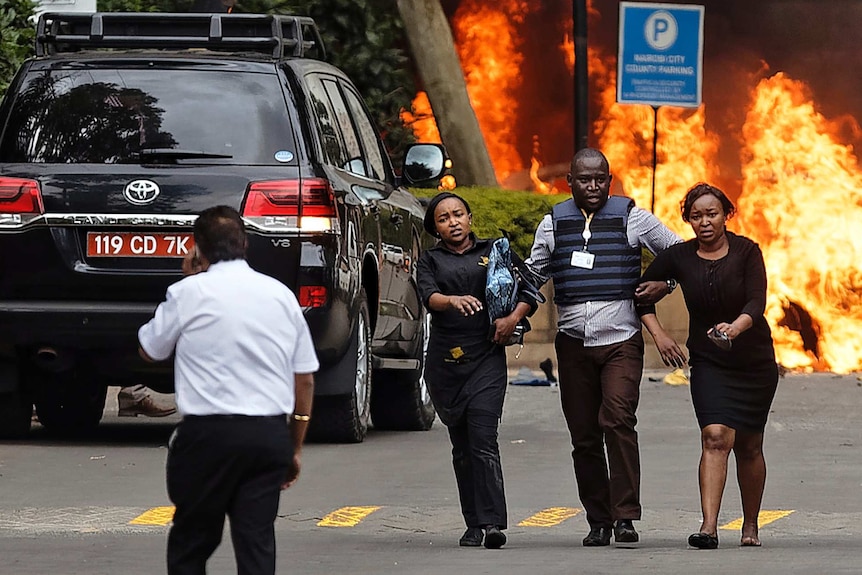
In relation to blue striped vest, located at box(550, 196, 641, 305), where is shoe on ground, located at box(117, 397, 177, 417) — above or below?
below

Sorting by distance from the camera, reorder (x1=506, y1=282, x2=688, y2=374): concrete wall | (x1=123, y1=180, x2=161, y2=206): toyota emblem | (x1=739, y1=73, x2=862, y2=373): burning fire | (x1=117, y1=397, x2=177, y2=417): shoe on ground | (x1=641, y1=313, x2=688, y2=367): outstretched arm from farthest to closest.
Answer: (x1=739, y1=73, x2=862, y2=373): burning fire → (x1=506, y1=282, x2=688, y2=374): concrete wall → (x1=117, y1=397, x2=177, y2=417): shoe on ground → (x1=123, y1=180, x2=161, y2=206): toyota emblem → (x1=641, y1=313, x2=688, y2=367): outstretched arm

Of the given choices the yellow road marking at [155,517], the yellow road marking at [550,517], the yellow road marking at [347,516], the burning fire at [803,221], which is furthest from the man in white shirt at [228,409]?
the burning fire at [803,221]

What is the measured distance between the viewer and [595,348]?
9.34m

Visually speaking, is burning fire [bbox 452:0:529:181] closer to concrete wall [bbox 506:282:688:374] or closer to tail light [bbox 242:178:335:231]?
concrete wall [bbox 506:282:688:374]

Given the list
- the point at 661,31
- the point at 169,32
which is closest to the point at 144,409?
the point at 169,32

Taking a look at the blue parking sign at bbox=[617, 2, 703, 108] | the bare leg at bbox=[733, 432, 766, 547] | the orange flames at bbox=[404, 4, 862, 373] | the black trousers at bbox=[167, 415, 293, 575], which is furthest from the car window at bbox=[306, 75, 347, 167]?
the orange flames at bbox=[404, 4, 862, 373]

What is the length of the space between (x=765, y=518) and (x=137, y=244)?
11.7 ft

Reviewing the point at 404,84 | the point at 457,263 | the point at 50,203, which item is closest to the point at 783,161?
the point at 404,84

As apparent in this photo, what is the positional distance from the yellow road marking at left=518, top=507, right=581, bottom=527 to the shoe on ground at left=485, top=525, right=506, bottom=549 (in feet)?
2.88

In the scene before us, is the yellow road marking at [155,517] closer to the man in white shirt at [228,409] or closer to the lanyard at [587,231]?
the lanyard at [587,231]

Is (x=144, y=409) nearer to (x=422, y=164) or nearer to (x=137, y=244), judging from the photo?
(x=422, y=164)

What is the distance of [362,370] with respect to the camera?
1260 centimetres

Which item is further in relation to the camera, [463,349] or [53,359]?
[53,359]

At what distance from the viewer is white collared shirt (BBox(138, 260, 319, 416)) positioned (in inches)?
250
